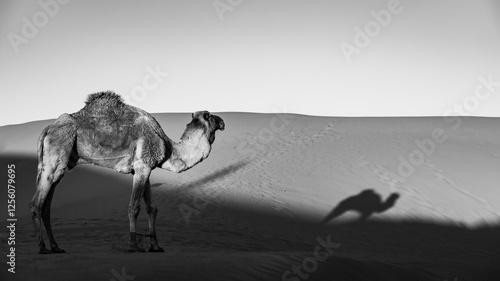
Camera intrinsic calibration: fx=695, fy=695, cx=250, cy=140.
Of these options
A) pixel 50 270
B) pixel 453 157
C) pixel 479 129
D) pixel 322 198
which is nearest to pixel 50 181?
pixel 50 270

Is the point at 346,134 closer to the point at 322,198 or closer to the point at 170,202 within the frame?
the point at 322,198

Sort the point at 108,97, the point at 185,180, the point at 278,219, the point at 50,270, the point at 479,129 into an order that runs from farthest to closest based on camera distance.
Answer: the point at 479,129 → the point at 185,180 → the point at 278,219 → the point at 108,97 → the point at 50,270

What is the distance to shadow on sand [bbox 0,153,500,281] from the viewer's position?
820 centimetres

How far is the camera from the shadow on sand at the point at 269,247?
323 inches

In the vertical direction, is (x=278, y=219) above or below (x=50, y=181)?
below

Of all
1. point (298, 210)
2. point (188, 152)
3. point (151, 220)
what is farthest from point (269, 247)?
point (298, 210)

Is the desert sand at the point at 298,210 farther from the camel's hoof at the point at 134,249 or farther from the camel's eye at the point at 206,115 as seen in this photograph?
the camel's eye at the point at 206,115

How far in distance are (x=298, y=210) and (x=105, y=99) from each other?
11664 millimetres

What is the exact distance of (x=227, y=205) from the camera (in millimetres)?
21234

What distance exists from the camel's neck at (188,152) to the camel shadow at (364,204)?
10.2m

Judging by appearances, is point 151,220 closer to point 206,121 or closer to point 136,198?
point 136,198

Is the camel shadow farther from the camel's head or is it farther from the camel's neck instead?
the camel's neck

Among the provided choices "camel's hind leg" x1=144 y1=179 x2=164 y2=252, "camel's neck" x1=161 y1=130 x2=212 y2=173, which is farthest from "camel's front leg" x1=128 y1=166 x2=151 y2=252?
"camel's neck" x1=161 y1=130 x2=212 y2=173

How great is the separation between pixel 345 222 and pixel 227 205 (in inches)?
142
